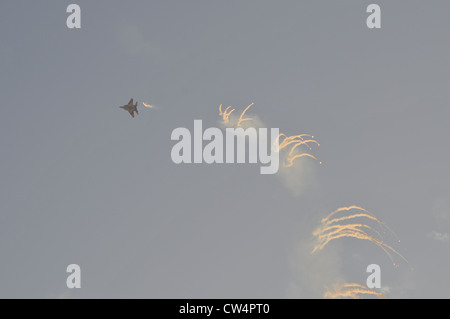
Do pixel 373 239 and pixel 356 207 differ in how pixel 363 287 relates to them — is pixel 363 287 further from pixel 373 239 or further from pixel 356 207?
pixel 356 207

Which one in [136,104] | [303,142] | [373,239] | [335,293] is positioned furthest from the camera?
[136,104]

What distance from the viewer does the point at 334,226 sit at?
66.4m

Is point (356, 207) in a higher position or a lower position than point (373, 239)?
higher

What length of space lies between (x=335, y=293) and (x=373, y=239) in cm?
1168

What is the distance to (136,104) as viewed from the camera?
94.4 metres

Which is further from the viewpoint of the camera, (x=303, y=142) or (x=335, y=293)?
(x=303, y=142)

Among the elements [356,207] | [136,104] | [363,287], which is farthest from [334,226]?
[136,104]
